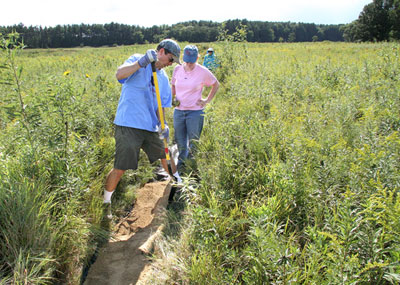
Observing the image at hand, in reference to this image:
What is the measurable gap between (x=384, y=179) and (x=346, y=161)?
450mm

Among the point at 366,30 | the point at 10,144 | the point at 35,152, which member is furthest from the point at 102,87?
the point at 366,30

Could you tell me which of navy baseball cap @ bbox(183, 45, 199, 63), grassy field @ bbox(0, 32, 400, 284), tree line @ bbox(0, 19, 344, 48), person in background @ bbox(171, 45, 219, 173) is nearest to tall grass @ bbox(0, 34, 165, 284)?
grassy field @ bbox(0, 32, 400, 284)

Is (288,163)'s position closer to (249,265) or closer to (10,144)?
(249,265)

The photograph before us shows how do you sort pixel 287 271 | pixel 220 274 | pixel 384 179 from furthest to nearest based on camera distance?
pixel 384 179, pixel 220 274, pixel 287 271

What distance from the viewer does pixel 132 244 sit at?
9.95 ft

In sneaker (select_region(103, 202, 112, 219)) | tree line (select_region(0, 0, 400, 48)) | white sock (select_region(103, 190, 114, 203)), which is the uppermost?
tree line (select_region(0, 0, 400, 48))

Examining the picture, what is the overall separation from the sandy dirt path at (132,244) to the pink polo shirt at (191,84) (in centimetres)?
154

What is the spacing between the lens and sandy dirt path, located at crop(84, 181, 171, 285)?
2586mm

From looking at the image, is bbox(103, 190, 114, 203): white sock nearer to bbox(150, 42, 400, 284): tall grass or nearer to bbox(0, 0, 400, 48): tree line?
bbox(150, 42, 400, 284): tall grass

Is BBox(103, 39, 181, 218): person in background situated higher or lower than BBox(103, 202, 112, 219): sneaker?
higher

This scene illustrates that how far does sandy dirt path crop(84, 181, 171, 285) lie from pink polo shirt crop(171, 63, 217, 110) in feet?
5.06

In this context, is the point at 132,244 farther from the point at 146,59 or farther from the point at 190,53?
the point at 190,53

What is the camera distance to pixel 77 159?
299cm

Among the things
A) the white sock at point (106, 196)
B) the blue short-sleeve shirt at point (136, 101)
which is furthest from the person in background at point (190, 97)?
the white sock at point (106, 196)
